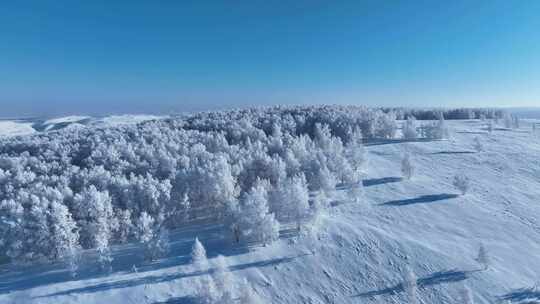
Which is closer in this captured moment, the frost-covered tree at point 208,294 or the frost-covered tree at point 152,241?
the frost-covered tree at point 208,294

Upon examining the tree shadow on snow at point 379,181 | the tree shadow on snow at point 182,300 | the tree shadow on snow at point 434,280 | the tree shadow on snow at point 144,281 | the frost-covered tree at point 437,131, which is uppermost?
the frost-covered tree at point 437,131

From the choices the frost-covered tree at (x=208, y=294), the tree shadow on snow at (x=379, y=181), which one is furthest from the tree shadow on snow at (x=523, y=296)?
the tree shadow on snow at (x=379, y=181)

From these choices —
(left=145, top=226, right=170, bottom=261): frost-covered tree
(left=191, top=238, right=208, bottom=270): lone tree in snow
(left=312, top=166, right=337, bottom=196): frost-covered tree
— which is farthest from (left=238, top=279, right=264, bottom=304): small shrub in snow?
(left=312, top=166, right=337, bottom=196): frost-covered tree

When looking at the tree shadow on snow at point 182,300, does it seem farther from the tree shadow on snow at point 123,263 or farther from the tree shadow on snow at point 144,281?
the tree shadow on snow at point 123,263

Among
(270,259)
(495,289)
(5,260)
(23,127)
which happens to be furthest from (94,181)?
(23,127)

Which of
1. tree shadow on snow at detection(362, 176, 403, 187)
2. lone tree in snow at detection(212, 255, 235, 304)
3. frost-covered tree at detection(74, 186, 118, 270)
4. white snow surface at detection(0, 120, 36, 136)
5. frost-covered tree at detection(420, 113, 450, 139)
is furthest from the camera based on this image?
white snow surface at detection(0, 120, 36, 136)

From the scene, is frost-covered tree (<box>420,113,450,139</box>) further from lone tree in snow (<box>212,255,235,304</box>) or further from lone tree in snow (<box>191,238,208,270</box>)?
lone tree in snow (<box>212,255,235,304</box>)
